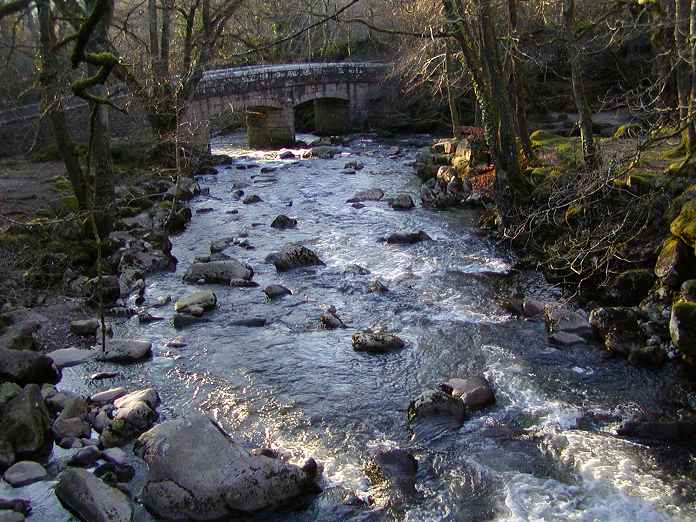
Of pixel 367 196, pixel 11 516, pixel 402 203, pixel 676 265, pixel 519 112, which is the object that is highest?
pixel 519 112

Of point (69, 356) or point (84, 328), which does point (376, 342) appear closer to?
point (69, 356)

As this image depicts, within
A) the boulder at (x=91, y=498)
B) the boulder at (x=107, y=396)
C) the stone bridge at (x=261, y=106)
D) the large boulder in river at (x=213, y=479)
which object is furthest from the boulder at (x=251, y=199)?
the boulder at (x=91, y=498)

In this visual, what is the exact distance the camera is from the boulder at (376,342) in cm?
1092

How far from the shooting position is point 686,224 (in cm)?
1166

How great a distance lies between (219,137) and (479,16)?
26.1 m

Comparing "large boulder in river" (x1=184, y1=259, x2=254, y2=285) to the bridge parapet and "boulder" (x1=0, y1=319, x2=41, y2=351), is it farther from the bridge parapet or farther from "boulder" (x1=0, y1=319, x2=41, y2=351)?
the bridge parapet

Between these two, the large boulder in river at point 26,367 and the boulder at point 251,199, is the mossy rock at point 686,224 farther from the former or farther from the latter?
Result: the boulder at point 251,199

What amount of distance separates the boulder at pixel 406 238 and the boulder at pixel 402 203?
10.6 ft

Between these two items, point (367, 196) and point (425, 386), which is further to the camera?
point (367, 196)

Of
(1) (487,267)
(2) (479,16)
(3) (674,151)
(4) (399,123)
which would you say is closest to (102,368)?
(1) (487,267)

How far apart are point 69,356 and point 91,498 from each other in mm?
4092

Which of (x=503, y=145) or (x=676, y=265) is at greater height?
(x=503, y=145)

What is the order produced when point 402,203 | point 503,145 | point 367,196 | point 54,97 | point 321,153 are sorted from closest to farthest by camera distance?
point 54,97
point 503,145
point 402,203
point 367,196
point 321,153

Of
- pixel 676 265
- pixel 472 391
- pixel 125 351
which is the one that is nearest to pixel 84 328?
pixel 125 351
